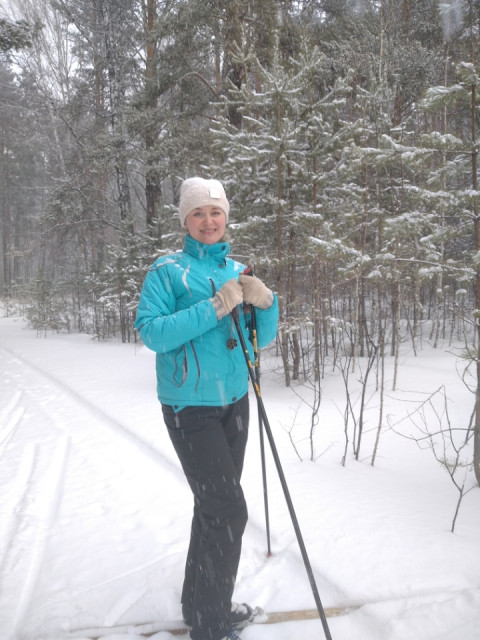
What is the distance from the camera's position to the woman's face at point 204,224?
199cm

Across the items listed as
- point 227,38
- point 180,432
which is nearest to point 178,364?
point 180,432

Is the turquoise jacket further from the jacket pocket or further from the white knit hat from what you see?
the white knit hat

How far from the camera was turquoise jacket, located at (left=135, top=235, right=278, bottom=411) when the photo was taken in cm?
177

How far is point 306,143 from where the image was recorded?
730 centimetres

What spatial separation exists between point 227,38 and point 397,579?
10224mm

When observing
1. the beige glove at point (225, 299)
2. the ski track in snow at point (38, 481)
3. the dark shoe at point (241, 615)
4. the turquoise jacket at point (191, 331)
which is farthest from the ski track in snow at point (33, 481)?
the beige glove at point (225, 299)

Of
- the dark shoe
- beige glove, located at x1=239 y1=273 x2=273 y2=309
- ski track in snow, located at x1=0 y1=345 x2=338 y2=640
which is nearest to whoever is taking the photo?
beige glove, located at x1=239 y1=273 x2=273 y2=309

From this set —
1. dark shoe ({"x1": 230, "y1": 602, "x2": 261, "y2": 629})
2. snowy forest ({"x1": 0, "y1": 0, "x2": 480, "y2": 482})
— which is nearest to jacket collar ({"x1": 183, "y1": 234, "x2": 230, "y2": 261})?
dark shoe ({"x1": 230, "y1": 602, "x2": 261, "y2": 629})

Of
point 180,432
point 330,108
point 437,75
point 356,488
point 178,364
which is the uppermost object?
point 437,75

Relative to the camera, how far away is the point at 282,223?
742cm

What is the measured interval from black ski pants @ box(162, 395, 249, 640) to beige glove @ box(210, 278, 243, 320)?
0.45 m

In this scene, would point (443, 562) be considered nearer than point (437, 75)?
Yes

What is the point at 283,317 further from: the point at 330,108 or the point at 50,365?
the point at 50,365

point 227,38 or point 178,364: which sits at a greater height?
point 227,38
